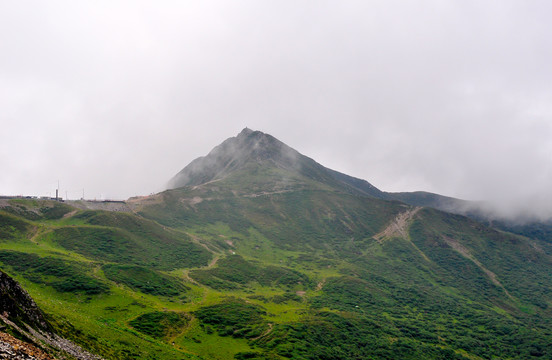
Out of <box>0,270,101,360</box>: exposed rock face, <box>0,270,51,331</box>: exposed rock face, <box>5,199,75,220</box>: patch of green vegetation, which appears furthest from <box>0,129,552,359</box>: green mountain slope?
<box>0,270,51,331</box>: exposed rock face

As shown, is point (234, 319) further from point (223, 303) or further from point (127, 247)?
point (127, 247)

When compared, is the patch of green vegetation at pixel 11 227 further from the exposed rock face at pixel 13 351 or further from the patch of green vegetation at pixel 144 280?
the exposed rock face at pixel 13 351

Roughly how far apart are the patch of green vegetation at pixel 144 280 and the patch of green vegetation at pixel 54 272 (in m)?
9.62

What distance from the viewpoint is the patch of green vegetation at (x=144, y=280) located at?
10671 centimetres

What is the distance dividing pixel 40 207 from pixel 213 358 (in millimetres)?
142946

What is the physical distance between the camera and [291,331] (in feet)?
317

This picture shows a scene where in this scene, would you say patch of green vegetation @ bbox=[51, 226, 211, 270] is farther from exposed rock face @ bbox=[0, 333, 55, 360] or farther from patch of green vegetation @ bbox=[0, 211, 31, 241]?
exposed rock face @ bbox=[0, 333, 55, 360]

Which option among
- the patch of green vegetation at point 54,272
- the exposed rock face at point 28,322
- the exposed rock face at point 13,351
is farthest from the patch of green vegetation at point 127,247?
the exposed rock face at point 13,351

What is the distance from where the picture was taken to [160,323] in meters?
81.7

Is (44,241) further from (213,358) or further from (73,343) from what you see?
(73,343)

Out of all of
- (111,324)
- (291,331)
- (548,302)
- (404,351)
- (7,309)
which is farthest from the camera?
(548,302)

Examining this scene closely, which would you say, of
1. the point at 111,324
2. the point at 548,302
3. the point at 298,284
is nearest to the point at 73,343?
the point at 111,324

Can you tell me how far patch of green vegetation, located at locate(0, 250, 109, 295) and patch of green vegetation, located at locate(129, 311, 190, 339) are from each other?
59.0ft

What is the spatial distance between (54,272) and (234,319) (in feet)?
176
